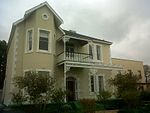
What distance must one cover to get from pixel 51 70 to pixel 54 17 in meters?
6.25

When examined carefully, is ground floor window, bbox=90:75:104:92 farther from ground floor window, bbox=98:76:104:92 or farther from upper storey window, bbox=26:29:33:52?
upper storey window, bbox=26:29:33:52

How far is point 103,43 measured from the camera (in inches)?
1041

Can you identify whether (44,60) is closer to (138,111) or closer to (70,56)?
(70,56)

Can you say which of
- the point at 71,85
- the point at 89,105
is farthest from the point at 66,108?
the point at 71,85

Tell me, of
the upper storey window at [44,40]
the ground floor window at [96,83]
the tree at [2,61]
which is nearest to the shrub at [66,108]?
the upper storey window at [44,40]

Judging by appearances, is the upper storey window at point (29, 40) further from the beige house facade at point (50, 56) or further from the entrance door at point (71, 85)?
the entrance door at point (71, 85)

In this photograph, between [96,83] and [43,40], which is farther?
[96,83]

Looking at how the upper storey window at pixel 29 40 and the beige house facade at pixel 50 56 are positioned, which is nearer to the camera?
the beige house facade at pixel 50 56

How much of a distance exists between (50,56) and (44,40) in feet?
6.25

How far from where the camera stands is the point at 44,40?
66.7 ft

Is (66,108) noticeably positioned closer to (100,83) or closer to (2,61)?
(100,83)

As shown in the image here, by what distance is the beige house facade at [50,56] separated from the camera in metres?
19.3

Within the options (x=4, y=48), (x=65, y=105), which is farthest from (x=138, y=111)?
(x=4, y=48)

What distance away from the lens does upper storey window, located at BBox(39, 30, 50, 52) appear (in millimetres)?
19975
